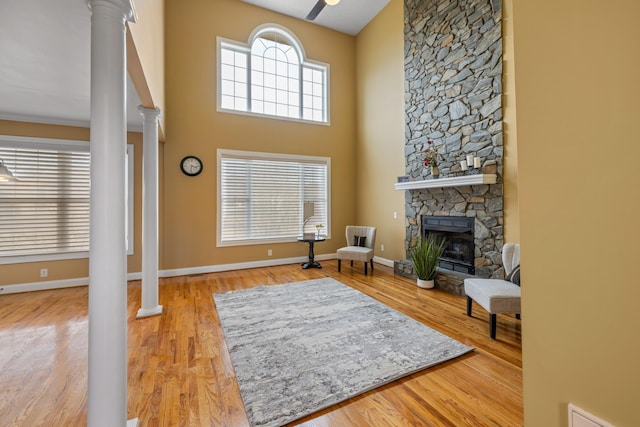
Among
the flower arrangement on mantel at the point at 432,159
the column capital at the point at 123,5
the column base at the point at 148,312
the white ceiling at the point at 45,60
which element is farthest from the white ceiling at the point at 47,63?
the flower arrangement on mantel at the point at 432,159

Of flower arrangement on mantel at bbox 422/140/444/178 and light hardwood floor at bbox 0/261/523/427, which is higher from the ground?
flower arrangement on mantel at bbox 422/140/444/178

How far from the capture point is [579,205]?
34.4 inches

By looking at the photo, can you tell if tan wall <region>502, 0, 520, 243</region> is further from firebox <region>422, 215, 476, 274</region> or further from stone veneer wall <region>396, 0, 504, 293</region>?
firebox <region>422, 215, 476, 274</region>

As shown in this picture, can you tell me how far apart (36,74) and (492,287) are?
5.05 m

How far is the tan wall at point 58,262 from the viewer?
12.9ft

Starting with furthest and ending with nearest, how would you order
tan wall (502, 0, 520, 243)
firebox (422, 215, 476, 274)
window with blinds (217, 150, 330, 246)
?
window with blinds (217, 150, 330, 246)
firebox (422, 215, 476, 274)
tan wall (502, 0, 520, 243)

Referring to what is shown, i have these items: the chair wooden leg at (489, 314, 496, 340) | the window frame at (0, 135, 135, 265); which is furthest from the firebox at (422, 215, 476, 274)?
the window frame at (0, 135, 135, 265)

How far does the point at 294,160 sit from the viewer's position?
5859 mm

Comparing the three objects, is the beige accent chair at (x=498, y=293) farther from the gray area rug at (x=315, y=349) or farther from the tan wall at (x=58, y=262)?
the tan wall at (x=58, y=262)

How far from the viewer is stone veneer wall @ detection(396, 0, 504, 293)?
3.63 m

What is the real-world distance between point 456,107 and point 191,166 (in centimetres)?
458

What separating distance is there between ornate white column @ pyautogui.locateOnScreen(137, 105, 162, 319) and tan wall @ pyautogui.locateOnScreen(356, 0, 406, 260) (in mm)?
4073

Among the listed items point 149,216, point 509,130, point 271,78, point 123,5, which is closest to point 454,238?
point 509,130

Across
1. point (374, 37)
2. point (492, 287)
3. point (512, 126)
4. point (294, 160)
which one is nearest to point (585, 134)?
point (492, 287)
